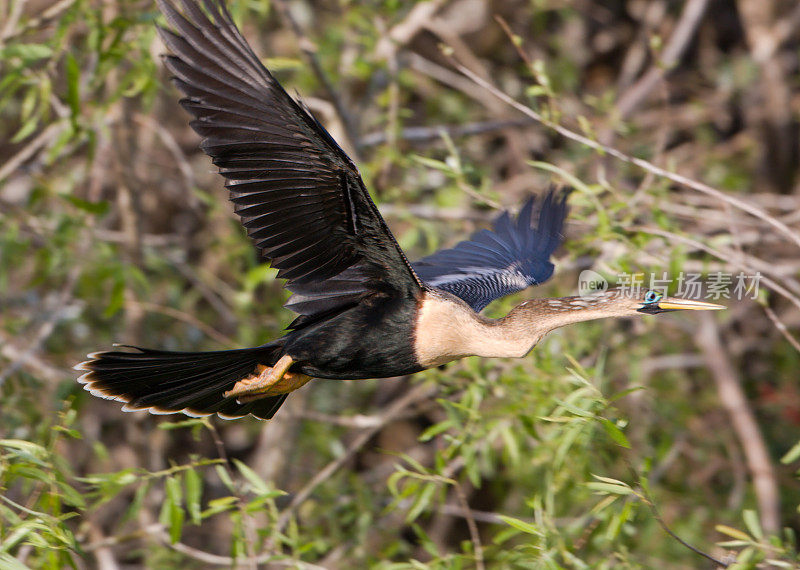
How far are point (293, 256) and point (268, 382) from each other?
51cm

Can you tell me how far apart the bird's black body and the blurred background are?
21 cm

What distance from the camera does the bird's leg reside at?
319cm

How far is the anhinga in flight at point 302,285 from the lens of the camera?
2.51m

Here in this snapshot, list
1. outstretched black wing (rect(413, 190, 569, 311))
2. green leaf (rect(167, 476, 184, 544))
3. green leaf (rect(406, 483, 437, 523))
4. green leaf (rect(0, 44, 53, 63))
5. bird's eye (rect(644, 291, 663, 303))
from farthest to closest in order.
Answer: outstretched black wing (rect(413, 190, 569, 311)) < green leaf (rect(0, 44, 53, 63)) < green leaf (rect(406, 483, 437, 523)) < bird's eye (rect(644, 291, 663, 303)) < green leaf (rect(167, 476, 184, 544))

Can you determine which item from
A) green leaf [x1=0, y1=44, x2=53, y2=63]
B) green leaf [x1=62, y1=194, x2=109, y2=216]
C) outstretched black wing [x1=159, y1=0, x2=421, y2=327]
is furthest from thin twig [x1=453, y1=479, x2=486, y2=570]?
green leaf [x1=0, y1=44, x2=53, y2=63]

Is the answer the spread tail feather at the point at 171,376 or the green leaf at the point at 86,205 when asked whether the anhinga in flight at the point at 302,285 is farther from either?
the green leaf at the point at 86,205

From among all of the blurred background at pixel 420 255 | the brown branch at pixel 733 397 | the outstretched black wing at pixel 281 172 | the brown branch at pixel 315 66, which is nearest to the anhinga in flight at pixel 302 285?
the outstretched black wing at pixel 281 172

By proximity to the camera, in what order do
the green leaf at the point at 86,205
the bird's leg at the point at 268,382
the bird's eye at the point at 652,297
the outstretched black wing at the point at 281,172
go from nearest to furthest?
the outstretched black wing at the point at 281,172 → the bird's eye at the point at 652,297 → the bird's leg at the point at 268,382 → the green leaf at the point at 86,205

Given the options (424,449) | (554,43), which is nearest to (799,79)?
(554,43)

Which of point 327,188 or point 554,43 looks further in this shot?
point 554,43

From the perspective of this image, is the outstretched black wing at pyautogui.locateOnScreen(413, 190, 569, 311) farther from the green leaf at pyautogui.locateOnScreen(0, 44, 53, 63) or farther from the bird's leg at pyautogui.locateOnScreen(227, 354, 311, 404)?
the green leaf at pyautogui.locateOnScreen(0, 44, 53, 63)

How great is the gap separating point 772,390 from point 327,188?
13.8 feet

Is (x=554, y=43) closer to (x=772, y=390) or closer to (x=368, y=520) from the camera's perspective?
(x=772, y=390)

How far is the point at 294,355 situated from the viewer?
10.4 feet
